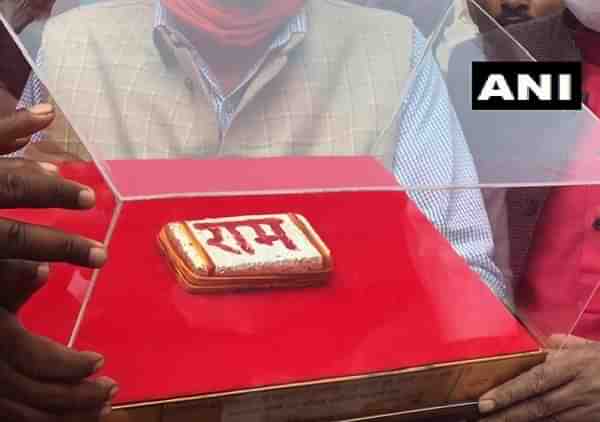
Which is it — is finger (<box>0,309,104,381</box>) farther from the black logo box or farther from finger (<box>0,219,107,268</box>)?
the black logo box

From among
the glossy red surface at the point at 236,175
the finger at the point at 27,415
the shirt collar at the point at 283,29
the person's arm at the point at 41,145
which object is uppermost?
the shirt collar at the point at 283,29

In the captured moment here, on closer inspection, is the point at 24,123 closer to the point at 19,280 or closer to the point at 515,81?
the point at 19,280

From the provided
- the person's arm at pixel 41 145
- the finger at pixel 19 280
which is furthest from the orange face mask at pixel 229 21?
the finger at pixel 19 280

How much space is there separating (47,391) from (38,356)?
0.03 metres

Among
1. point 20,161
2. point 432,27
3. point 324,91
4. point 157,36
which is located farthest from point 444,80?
point 20,161

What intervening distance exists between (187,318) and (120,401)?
4.1 inches

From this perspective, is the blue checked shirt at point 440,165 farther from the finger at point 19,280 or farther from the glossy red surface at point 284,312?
the finger at point 19,280

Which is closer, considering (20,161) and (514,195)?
(20,161)

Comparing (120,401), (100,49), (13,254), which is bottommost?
(120,401)

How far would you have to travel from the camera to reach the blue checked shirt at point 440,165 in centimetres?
79

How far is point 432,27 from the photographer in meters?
0.82

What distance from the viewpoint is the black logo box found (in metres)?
0.80

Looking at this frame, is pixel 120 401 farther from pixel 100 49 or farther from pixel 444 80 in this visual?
pixel 444 80

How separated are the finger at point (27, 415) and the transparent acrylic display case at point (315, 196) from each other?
43 millimetres
